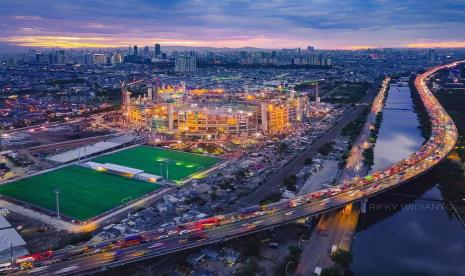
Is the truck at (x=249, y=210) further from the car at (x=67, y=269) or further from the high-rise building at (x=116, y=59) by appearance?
the high-rise building at (x=116, y=59)

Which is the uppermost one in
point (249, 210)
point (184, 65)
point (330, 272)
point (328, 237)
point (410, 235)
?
point (184, 65)

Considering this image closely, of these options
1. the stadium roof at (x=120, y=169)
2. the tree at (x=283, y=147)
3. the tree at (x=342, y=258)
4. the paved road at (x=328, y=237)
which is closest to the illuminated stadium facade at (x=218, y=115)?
the tree at (x=283, y=147)

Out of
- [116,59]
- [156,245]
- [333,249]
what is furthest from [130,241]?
[116,59]

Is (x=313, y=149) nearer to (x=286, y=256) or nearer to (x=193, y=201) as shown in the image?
(x=193, y=201)

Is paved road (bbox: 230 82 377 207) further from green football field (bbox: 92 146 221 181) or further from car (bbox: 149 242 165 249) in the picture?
car (bbox: 149 242 165 249)

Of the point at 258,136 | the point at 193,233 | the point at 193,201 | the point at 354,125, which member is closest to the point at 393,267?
the point at 193,233

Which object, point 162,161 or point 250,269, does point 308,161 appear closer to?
point 162,161
